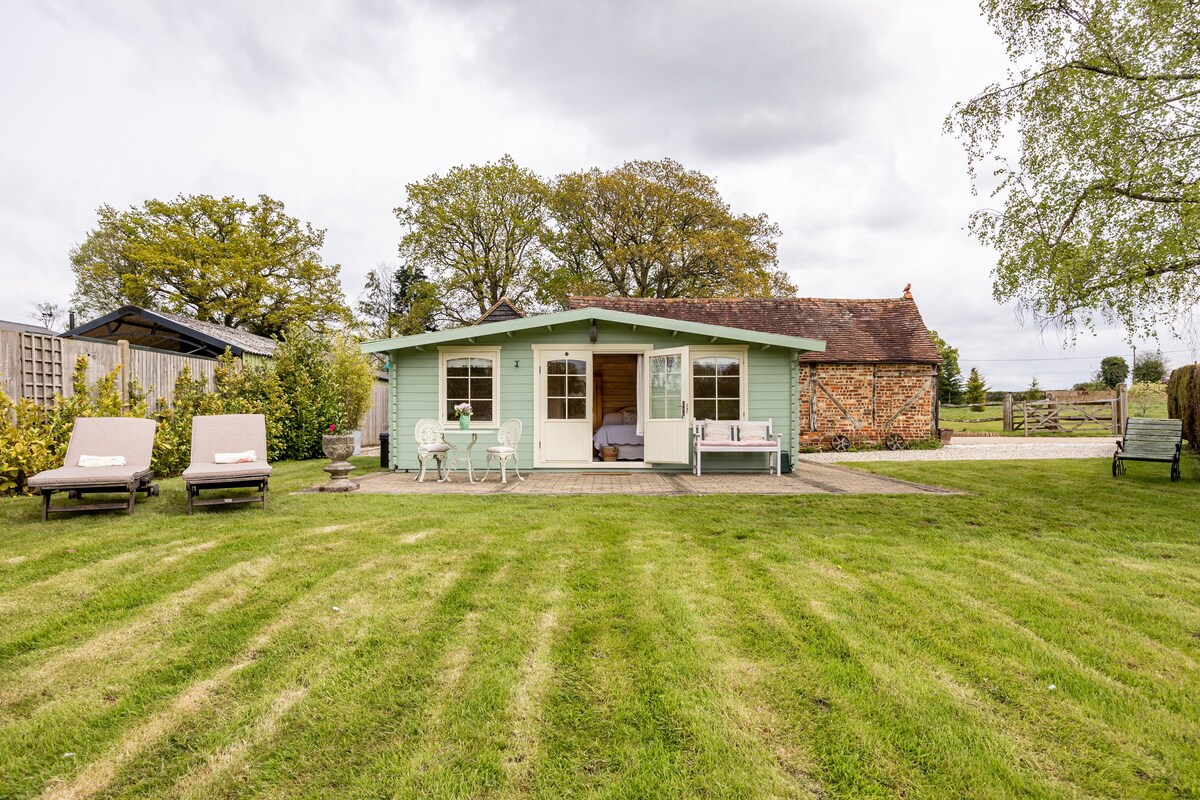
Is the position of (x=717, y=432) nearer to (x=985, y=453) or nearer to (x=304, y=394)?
(x=985, y=453)

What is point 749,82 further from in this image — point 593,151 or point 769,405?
point 593,151

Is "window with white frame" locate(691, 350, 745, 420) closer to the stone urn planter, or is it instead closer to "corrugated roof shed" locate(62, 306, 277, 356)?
the stone urn planter

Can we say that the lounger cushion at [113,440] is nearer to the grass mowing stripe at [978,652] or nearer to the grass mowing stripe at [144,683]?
the grass mowing stripe at [144,683]

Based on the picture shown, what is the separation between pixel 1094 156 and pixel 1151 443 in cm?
471

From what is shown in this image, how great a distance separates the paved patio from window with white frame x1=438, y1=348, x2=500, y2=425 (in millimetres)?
1139

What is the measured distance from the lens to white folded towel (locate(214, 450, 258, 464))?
19.0 ft

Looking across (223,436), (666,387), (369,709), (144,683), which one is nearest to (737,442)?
(666,387)

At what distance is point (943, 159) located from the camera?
29.4 feet

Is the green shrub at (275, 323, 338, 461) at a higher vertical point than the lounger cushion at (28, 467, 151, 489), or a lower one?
higher

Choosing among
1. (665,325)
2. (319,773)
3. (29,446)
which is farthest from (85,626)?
(665,325)

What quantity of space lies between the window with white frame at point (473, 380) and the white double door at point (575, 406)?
79cm

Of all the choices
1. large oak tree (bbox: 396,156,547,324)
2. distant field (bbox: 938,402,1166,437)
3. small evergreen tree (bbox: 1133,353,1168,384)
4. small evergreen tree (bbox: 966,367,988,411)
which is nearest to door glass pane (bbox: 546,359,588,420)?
large oak tree (bbox: 396,156,547,324)

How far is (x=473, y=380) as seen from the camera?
28.9 ft

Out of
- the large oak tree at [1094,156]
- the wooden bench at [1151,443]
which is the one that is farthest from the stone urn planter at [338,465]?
the wooden bench at [1151,443]
